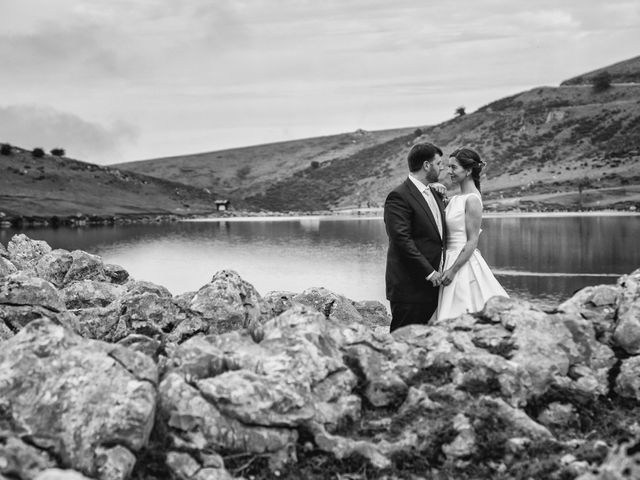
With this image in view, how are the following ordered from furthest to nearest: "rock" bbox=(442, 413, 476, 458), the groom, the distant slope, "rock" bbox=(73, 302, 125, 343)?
the distant slope → "rock" bbox=(73, 302, 125, 343) → the groom → "rock" bbox=(442, 413, 476, 458)

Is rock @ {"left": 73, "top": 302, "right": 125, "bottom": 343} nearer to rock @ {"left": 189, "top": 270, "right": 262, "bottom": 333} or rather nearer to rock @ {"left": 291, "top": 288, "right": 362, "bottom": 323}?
rock @ {"left": 189, "top": 270, "right": 262, "bottom": 333}

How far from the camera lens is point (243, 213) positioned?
576 ft

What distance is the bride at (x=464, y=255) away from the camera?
1027 centimetres

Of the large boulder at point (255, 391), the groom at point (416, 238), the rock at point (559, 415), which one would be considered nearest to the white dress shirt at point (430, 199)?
the groom at point (416, 238)

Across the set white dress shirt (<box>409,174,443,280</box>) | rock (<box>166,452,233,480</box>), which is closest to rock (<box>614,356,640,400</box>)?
white dress shirt (<box>409,174,443,280</box>)

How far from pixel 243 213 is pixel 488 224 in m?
93.9

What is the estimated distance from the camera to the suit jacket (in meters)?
10.2

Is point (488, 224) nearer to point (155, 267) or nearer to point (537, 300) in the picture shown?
point (155, 267)

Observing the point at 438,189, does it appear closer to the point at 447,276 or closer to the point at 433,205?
the point at 433,205

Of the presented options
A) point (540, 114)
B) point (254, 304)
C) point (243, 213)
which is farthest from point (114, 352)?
point (540, 114)

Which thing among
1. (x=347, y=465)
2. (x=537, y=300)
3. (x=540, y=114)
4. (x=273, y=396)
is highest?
(x=540, y=114)

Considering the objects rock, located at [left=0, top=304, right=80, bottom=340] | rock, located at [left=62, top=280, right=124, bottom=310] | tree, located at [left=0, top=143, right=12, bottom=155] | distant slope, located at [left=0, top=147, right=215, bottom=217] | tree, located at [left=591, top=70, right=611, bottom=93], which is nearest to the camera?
rock, located at [left=0, top=304, right=80, bottom=340]

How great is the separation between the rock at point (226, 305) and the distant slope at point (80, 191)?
115804mm

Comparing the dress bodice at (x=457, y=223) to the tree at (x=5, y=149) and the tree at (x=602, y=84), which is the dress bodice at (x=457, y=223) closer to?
the tree at (x=5, y=149)
